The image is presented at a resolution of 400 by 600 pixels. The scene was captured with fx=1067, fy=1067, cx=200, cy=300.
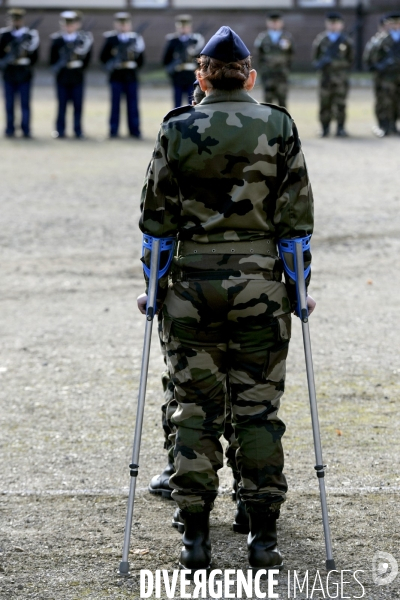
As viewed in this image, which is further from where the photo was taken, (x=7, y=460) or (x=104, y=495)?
(x=7, y=460)

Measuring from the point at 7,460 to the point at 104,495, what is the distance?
0.72 m

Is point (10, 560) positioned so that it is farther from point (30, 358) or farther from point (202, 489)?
point (30, 358)

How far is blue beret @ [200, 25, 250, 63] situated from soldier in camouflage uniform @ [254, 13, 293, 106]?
17.2 m

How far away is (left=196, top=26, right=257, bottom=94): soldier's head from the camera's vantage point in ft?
13.2

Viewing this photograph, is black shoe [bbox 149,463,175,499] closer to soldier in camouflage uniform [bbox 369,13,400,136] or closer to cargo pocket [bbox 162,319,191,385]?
cargo pocket [bbox 162,319,191,385]

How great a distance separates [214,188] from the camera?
405 cm

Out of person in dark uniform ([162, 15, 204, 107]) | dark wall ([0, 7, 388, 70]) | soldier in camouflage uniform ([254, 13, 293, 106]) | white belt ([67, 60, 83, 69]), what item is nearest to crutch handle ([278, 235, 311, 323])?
white belt ([67, 60, 83, 69])

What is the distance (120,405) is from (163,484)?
1.38 meters

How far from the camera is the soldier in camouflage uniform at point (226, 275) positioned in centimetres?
403

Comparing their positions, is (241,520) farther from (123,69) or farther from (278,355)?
(123,69)

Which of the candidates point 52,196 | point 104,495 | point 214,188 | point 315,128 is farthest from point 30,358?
point 315,128

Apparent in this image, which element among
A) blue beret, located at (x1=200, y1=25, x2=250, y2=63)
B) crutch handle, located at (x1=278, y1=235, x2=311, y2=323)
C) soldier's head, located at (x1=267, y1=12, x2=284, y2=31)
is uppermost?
soldier's head, located at (x1=267, y1=12, x2=284, y2=31)

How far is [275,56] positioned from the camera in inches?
830

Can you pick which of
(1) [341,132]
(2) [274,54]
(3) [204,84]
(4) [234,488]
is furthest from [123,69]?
(3) [204,84]
